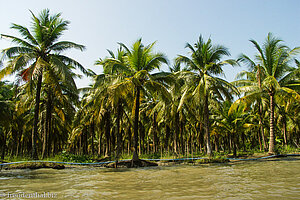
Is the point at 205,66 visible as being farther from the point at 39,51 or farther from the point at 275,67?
the point at 39,51

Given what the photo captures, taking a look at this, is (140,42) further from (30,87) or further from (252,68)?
(252,68)

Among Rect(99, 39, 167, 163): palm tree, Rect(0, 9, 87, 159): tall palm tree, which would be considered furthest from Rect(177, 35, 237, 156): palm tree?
Rect(0, 9, 87, 159): tall palm tree

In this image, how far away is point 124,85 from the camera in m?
14.6

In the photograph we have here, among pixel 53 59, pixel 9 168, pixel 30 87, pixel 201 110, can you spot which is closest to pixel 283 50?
pixel 201 110

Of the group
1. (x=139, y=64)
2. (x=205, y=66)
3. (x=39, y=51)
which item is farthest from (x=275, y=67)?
(x=39, y=51)

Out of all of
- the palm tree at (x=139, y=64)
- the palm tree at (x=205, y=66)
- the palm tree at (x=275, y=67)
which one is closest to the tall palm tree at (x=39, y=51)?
the palm tree at (x=139, y=64)

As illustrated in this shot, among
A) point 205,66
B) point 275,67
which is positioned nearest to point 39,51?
point 205,66

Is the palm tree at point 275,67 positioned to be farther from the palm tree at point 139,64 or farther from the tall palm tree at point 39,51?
the tall palm tree at point 39,51

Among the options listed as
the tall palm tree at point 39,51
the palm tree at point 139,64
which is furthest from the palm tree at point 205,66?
the tall palm tree at point 39,51

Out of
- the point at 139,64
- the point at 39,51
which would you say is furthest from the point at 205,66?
the point at 39,51

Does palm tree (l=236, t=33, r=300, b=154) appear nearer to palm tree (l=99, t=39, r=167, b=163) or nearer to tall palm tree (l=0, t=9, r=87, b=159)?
palm tree (l=99, t=39, r=167, b=163)

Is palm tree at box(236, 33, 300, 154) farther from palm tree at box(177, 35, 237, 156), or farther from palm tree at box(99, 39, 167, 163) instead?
palm tree at box(99, 39, 167, 163)

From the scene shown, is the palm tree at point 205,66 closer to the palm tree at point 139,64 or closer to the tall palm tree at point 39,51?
the palm tree at point 139,64

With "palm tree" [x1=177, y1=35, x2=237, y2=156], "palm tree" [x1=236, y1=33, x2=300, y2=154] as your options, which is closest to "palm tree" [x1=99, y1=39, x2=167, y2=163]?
"palm tree" [x1=177, y1=35, x2=237, y2=156]
